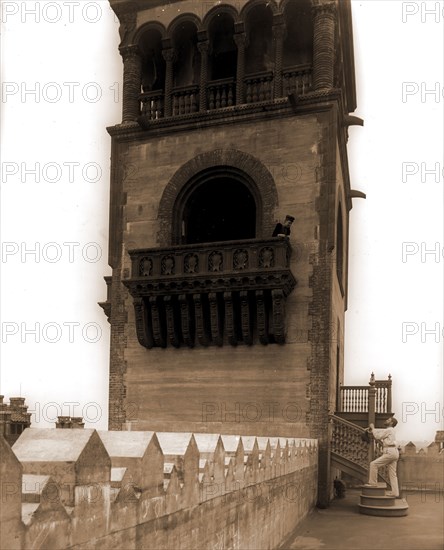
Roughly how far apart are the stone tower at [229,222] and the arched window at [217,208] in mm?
49

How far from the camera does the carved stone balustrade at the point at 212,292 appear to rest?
17.8m

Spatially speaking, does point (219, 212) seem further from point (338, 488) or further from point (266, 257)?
point (338, 488)

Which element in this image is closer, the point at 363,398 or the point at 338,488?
the point at 338,488

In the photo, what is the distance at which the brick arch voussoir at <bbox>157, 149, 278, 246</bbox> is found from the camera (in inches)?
747

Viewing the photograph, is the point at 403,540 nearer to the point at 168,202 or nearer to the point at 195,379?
the point at 195,379

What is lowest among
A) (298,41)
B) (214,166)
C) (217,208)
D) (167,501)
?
(167,501)

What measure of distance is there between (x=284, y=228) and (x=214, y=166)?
3185 millimetres

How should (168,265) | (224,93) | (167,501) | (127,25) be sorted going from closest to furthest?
1. (167,501)
2. (168,265)
3. (224,93)
4. (127,25)

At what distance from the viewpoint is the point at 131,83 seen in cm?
2120

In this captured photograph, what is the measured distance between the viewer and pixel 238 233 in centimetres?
2150

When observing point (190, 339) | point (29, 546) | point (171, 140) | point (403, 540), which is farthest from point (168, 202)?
point (29, 546)

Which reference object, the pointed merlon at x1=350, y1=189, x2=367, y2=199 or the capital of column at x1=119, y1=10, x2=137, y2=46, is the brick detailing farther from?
the pointed merlon at x1=350, y1=189, x2=367, y2=199

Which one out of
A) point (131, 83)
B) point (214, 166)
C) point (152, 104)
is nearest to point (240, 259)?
point (214, 166)

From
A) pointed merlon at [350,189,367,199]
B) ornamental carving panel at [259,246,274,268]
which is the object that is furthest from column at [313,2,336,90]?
pointed merlon at [350,189,367,199]
